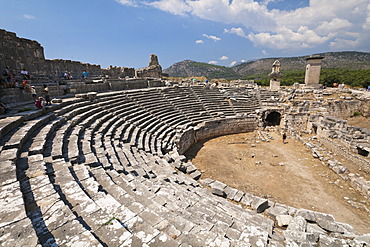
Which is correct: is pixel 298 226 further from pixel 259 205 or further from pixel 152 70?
pixel 152 70

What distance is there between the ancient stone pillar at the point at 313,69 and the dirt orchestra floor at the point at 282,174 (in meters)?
10.5

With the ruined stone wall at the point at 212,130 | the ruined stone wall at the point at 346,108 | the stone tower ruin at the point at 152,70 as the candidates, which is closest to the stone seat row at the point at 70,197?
the ruined stone wall at the point at 212,130

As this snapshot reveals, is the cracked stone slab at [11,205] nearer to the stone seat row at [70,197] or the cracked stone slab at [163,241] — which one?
the stone seat row at [70,197]

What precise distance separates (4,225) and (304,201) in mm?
9393

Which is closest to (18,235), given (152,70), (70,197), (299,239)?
(70,197)

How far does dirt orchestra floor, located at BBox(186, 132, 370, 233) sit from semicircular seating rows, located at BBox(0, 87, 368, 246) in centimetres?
320

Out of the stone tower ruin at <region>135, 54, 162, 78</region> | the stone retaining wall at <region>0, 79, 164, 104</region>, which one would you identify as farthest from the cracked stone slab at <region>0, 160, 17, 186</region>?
the stone tower ruin at <region>135, 54, 162, 78</region>

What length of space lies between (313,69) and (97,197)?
81.7 ft

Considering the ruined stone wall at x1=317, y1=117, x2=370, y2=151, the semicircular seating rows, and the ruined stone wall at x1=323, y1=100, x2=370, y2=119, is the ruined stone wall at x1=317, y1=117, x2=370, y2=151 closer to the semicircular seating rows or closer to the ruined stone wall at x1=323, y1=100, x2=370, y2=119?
the ruined stone wall at x1=323, y1=100, x2=370, y2=119

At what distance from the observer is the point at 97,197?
11.5ft

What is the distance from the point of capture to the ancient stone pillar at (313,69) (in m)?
19.8

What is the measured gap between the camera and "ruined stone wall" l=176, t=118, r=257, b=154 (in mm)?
12445

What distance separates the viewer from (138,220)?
298cm

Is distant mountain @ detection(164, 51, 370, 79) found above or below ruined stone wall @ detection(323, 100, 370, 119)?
above
